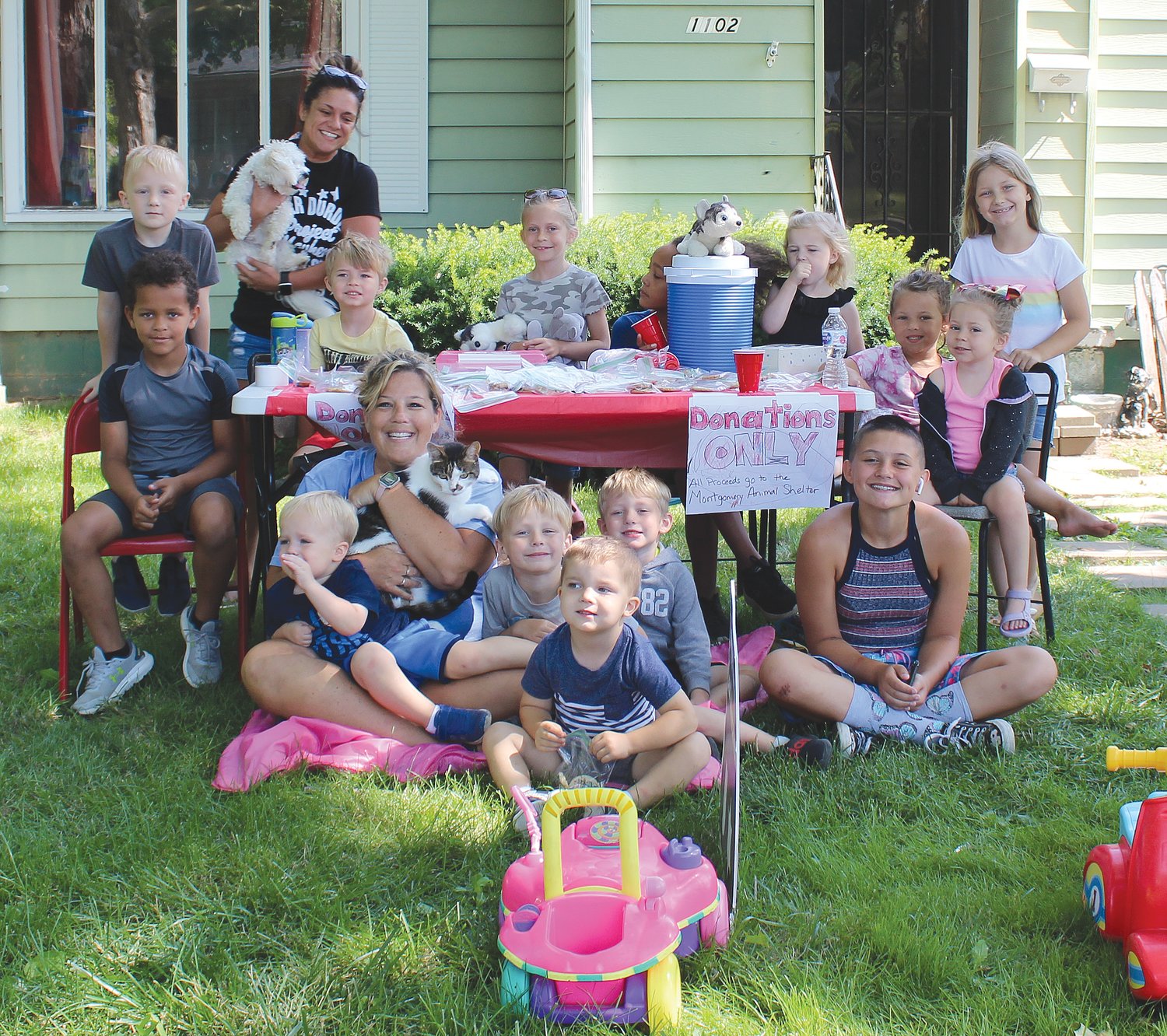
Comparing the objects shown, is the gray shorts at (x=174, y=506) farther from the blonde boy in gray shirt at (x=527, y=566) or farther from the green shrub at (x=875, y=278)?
the green shrub at (x=875, y=278)

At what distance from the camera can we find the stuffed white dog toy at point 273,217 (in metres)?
4.41

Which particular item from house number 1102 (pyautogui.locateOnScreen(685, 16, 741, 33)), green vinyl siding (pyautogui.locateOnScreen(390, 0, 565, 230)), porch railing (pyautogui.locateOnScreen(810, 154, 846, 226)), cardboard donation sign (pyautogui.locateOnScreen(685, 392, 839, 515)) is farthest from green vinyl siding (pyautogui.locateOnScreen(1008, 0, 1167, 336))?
cardboard donation sign (pyautogui.locateOnScreen(685, 392, 839, 515))

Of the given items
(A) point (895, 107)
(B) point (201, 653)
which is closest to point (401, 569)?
(B) point (201, 653)

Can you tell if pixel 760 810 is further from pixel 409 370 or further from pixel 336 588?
pixel 409 370

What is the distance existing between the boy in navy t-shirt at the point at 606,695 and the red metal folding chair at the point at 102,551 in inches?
47.2

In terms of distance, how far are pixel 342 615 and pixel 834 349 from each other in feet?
5.95

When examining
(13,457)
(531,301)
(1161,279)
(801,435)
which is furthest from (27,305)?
(1161,279)

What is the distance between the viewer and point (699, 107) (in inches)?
299

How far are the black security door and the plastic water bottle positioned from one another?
5119 mm

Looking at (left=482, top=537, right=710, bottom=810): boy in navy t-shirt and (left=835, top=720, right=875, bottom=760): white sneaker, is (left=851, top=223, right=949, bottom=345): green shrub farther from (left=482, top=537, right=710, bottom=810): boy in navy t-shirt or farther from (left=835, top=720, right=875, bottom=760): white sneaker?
(left=482, top=537, right=710, bottom=810): boy in navy t-shirt

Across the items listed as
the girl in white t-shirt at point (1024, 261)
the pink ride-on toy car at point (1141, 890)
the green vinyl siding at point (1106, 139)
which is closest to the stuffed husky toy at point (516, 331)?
the girl in white t-shirt at point (1024, 261)

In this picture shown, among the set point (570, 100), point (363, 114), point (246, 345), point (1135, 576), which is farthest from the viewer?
point (363, 114)

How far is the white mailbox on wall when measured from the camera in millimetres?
7716

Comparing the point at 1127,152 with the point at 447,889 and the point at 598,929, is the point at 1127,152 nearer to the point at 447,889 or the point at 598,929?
the point at 447,889
